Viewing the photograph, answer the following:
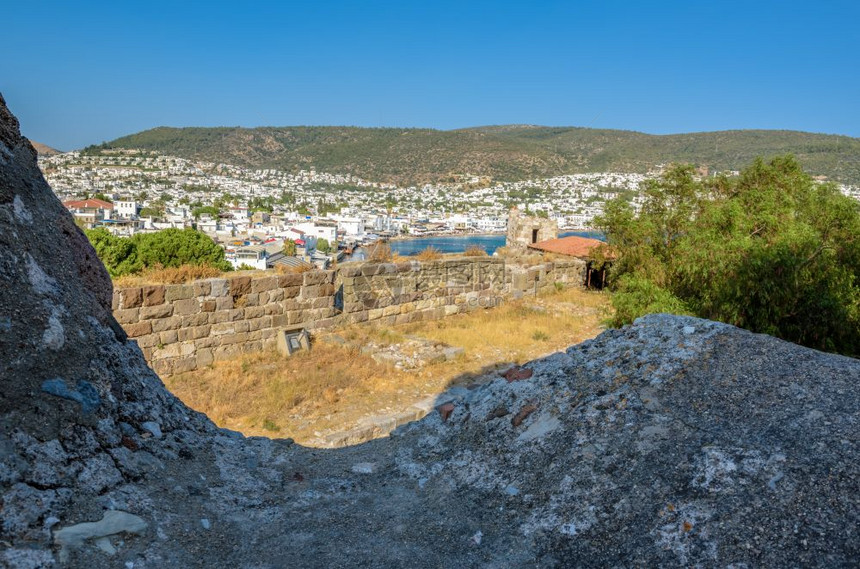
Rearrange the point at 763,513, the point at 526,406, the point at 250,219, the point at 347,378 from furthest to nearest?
the point at 250,219, the point at 347,378, the point at 526,406, the point at 763,513

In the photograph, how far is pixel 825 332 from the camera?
6848mm

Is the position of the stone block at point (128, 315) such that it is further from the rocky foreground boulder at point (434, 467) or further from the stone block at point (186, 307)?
the rocky foreground boulder at point (434, 467)

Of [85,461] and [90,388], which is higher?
[90,388]

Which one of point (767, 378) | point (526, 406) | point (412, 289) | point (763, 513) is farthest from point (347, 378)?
point (763, 513)

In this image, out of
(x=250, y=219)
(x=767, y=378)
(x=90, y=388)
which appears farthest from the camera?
(x=250, y=219)

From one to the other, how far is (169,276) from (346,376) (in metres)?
3.33

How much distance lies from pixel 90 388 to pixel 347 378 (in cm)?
558

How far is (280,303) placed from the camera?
32.3 feet

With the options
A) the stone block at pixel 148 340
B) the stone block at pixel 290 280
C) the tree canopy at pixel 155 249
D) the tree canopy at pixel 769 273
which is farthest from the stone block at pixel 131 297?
the tree canopy at pixel 155 249

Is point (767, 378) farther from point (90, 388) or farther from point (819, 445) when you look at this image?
point (90, 388)

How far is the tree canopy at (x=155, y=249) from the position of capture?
65.9 feet

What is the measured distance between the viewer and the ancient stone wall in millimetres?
8453

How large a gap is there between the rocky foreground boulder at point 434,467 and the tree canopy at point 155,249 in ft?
60.1

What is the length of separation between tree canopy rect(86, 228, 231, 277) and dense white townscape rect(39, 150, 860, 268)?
13417mm
